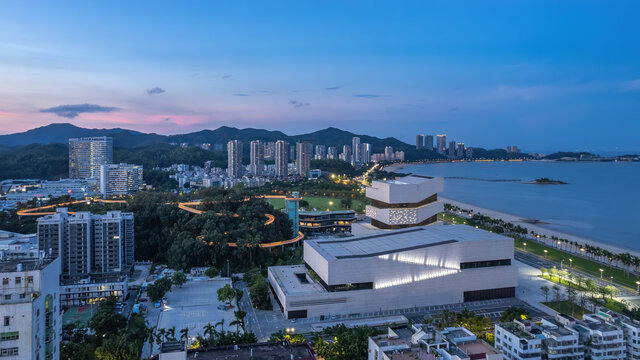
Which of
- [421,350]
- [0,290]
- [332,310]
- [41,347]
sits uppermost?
[0,290]

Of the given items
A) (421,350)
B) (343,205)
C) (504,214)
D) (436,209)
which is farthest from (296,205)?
(504,214)

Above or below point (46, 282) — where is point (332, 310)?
below

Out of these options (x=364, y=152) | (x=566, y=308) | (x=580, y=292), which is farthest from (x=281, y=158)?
(x=566, y=308)

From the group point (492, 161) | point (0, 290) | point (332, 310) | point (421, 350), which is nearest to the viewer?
point (0, 290)

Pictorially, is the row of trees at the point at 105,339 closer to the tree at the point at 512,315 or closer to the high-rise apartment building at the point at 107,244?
the high-rise apartment building at the point at 107,244

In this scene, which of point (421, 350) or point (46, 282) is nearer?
point (46, 282)

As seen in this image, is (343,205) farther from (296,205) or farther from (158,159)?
(158,159)
